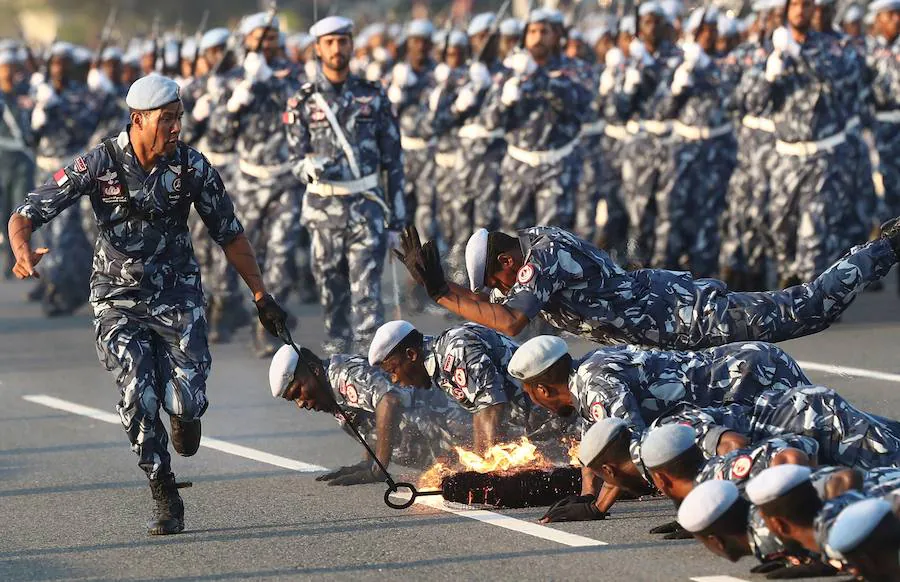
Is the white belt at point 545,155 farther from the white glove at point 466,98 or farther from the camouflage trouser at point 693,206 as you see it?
the white glove at point 466,98

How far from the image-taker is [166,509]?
8.59 meters

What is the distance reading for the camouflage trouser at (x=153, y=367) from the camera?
8578 mm

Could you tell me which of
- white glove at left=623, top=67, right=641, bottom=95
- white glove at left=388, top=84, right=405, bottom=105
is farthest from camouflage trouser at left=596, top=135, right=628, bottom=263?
white glove at left=388, top=84, right=405, bottom=105

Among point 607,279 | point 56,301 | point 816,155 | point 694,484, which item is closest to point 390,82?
point 56,301

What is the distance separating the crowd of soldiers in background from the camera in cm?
1535

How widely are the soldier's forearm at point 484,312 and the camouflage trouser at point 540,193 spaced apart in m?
6.82

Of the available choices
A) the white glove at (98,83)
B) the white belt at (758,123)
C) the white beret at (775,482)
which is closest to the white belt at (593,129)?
the white belt at (758,123)

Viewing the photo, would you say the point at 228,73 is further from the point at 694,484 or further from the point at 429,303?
the point at 694,484

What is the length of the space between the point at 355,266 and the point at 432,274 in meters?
4.50

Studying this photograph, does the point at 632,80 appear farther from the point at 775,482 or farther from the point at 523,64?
the point at 775,482

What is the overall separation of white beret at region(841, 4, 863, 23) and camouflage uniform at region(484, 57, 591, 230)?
18.9ft

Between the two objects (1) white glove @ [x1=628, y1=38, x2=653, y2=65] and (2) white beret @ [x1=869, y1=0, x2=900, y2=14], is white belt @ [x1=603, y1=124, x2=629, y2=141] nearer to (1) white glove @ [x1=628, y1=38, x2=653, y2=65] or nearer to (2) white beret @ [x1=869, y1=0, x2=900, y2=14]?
(1) white glove @ [x1=628, y1=38, x2=653, y2=65]

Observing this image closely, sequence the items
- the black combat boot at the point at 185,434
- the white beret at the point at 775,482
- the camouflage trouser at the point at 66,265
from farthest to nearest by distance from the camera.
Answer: the camouflage trouser at the point at 66,265, the black combat boot at the point at 185,434, the white beret at the point at 775,482

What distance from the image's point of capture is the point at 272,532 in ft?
28.0
